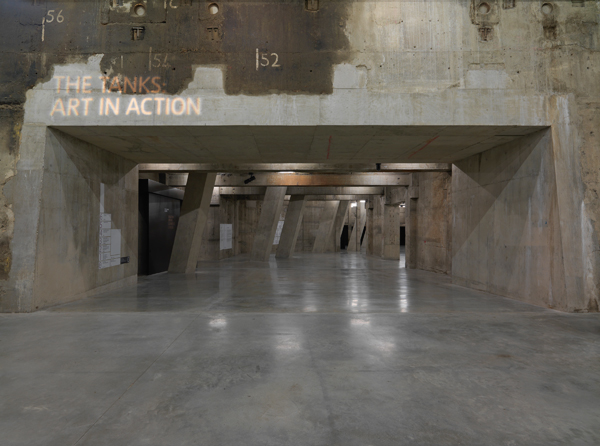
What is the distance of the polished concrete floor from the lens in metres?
3.03

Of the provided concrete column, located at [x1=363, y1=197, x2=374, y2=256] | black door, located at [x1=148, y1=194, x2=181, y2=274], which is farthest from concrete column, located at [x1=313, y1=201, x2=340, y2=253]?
black door, located at [x1=148, y1=194, x2=181, y2=274]

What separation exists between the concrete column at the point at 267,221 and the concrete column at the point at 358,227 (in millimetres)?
17173

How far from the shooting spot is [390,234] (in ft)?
88.0

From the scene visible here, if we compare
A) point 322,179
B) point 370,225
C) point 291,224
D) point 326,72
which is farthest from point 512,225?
point 370,225

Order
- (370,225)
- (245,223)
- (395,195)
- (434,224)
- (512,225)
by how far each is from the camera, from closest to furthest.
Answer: (512,225) → (434,224) → (395,195) → (370,225) → (245,223)

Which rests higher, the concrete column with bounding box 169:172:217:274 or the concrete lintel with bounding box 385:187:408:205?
the concrete lintel with bounding box 385:187:408:205

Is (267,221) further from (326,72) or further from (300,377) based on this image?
(300,377)

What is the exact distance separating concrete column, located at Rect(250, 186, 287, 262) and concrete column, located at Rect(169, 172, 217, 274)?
20.4 ft

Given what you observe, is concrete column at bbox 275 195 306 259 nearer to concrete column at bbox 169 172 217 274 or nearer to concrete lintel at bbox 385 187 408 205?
concrete lintel at bbox 385 187 408 205

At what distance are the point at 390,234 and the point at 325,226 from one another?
928cm

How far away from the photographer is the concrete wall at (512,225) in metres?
7.95

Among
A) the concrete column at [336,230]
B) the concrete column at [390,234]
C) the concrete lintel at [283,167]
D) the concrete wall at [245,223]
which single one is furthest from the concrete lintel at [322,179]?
the concrete column at [336,230]

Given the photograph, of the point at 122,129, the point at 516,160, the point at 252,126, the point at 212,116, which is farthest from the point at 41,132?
the point at 516,160

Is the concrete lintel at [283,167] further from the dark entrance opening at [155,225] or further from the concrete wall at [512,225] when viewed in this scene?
the concrete wall at [512,225]
